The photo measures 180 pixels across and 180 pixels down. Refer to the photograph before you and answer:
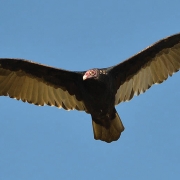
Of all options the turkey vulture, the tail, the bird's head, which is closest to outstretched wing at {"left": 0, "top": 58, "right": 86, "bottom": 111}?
the turkey vulture

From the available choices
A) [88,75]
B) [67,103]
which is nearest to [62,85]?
[67,103]

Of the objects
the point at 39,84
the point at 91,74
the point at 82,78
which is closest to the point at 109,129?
the point at 82,78

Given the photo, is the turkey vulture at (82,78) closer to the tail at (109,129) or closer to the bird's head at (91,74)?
the tail at (109,129)

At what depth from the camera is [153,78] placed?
679 inches

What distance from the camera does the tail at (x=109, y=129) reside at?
16.8 m

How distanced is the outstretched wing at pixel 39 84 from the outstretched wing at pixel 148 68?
109 cm

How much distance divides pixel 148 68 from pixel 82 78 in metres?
1.81

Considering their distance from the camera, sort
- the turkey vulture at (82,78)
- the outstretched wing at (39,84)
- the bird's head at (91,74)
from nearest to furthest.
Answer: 1. the bird's head at (91,74)
2. the turkey vulture at (82,78)
3. the outstretched wing at (39,84)

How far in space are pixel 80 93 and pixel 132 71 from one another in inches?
53.7

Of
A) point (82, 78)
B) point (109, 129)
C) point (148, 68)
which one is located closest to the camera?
point (82, 78)

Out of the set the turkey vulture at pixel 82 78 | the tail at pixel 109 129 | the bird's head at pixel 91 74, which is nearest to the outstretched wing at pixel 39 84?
the turkey vulture at pixel 82 78

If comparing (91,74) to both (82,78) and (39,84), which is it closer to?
(82,78)

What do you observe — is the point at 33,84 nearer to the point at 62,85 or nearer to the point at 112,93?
the point at 62,85

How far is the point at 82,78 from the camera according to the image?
16312 millimetres
